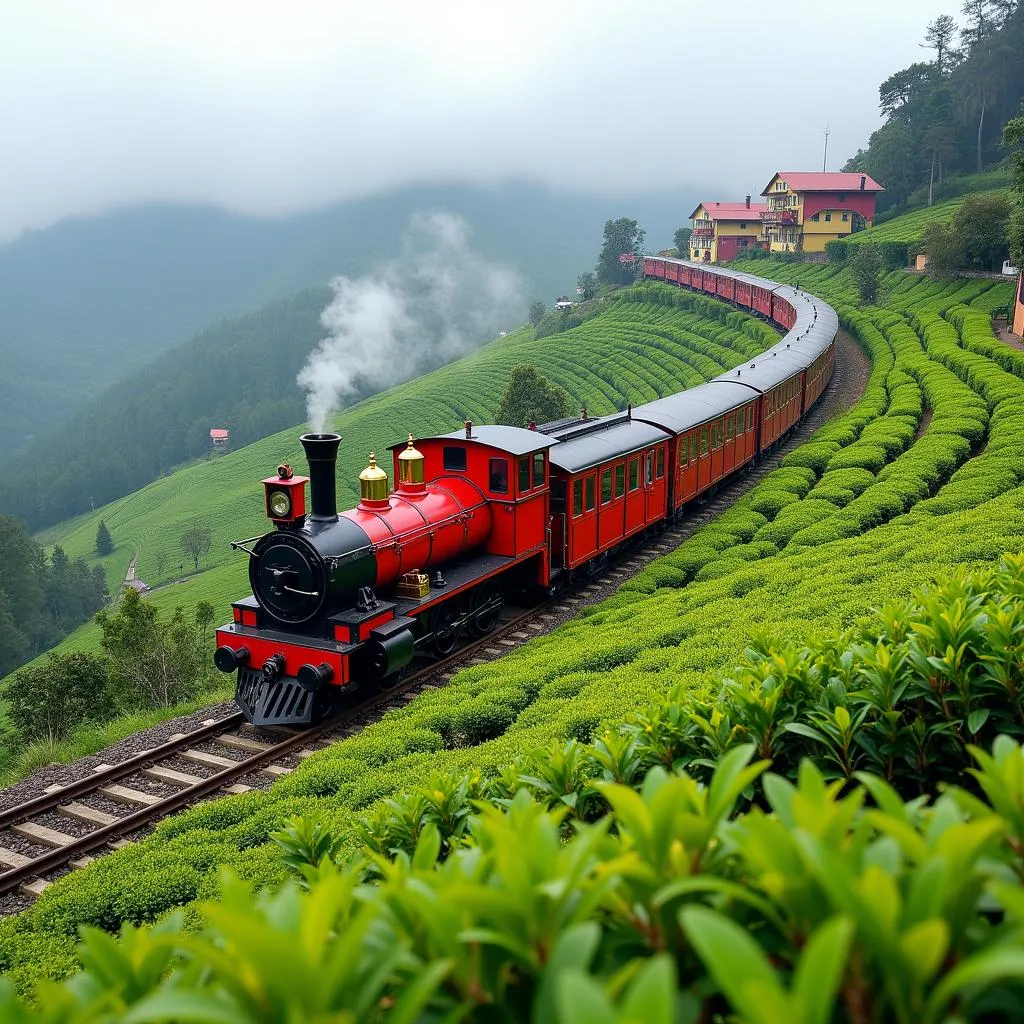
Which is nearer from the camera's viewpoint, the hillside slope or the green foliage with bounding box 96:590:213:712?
the green foliage with bounding box 96:590:213:712

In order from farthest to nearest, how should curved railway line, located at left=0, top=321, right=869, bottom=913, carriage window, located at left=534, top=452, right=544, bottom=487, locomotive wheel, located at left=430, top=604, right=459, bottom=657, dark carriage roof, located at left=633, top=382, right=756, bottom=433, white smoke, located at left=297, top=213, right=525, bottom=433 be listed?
white smoke, located at left=297, top=213, right=525, bottom=433 < dark carriage roof, located at left=633, top=382, right=756, bottom=433 < carriage window, located at left=534, top=452, right=544, bottom=487 < locomotive wheel, located at left=430, top=604, right=459, bottom=657 < curved railway line, located at left=0, top=321, right=869, bottom=913

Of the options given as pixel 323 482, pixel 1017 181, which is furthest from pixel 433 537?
pixel 1017 181

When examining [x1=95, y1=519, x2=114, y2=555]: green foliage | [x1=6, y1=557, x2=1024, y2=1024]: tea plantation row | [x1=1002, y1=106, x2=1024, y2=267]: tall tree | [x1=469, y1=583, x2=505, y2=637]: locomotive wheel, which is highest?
[x1=1002, y1=106, x2=1024, y2=267]: tall tree

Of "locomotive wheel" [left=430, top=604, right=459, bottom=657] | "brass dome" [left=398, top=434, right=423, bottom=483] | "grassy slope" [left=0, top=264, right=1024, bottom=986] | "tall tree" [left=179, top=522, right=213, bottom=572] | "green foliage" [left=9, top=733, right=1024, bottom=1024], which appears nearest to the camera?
"green foliage" [left=9, top=733, right=1024, bottom=1024]

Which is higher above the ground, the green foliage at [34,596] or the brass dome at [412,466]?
the brass dome at [412,466]

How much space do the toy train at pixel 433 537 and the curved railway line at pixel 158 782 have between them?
0.33m

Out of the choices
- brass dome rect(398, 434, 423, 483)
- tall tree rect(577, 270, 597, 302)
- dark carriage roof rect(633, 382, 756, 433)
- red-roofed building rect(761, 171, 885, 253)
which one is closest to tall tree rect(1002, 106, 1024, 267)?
dark carriage roof rect(633, 382, 756, 433)

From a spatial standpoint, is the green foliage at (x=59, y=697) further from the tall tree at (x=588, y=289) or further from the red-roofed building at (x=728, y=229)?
the tall tree at (x=588, y=289)

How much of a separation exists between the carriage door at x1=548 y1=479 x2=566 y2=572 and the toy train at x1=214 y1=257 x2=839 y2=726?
0.02 m

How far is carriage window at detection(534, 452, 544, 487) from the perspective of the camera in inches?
573

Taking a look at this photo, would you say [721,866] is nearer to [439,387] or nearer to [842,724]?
[842,724]

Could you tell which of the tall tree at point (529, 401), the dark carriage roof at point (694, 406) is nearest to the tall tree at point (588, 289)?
the tall tree at point (529, 401)

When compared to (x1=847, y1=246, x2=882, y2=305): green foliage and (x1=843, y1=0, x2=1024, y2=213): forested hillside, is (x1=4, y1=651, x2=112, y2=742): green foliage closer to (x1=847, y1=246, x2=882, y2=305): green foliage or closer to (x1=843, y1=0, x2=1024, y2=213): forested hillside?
(x1=847, y1=246, x2=882, y2=305): green foliage

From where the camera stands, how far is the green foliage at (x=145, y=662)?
15.8 meters
